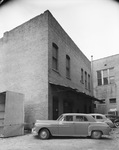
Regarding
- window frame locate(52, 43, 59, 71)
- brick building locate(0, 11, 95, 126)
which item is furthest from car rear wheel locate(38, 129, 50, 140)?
window frame locate(52, 43, 59, 71)

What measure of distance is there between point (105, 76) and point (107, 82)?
3.30 ft

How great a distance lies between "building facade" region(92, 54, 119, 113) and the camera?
22703 millimetres

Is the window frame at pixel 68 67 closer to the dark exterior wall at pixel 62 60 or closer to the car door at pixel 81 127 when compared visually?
the dark exterior wall at pixel 62 60

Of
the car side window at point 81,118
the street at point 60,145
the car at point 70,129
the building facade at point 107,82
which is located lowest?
the street at point 60,145

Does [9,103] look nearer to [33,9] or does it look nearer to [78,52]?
[33,9]

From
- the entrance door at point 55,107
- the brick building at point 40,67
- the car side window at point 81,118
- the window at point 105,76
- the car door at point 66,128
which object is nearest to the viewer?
the car door at point 66,128

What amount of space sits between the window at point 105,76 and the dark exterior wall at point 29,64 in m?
14.7

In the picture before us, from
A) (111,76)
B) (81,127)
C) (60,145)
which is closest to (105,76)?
(111,76)

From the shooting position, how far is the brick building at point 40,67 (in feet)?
37.8

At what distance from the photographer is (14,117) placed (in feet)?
33.3

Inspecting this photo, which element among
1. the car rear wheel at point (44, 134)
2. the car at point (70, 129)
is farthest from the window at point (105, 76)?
the car rear wheel at point (44, 134)

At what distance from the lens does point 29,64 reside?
12.9 meters

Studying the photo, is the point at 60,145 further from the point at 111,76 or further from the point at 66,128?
the point at 111,76

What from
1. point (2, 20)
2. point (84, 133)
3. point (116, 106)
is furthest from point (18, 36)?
point (116, 106)
